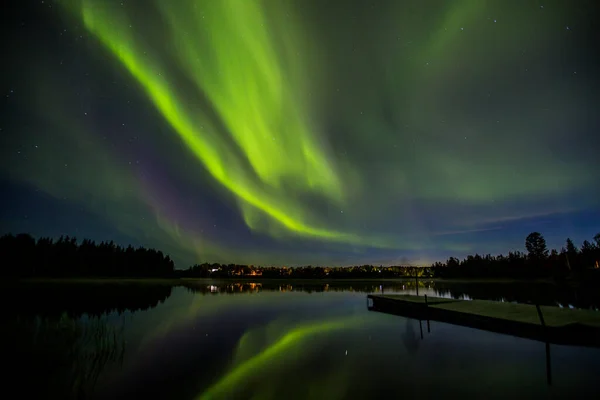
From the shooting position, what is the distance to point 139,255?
164 metres

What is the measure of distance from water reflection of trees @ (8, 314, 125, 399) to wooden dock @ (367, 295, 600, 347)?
72.9ft

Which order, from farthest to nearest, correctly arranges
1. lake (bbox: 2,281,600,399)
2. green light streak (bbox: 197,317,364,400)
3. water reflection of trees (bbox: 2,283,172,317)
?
water reflection of trees (bbox: 2,283,172,317)
green light streak (bbox: 197,317,364,400)
lake (bbox: 2,281,600,399)

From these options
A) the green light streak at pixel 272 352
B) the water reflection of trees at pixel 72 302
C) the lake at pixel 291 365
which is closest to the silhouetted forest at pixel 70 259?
the water reflection of trees at pixel 72 302

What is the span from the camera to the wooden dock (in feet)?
62.2

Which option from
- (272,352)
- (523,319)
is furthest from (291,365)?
(523,319)

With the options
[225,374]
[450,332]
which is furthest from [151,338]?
[450,332]

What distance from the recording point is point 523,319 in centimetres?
2188

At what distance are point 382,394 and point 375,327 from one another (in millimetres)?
17381

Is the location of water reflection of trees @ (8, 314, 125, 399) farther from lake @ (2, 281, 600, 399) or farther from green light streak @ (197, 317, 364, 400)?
green light streak @ (197, 317, 364, 400)

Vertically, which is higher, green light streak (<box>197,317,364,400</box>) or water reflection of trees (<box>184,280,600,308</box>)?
water reflection of trees (<box>184,280,600,308</box>)

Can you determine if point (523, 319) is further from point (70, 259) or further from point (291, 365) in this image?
point (70, 259)

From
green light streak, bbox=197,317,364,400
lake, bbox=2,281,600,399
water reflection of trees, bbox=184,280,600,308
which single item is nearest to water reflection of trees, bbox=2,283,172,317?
lake, bbox=2,281,600,399

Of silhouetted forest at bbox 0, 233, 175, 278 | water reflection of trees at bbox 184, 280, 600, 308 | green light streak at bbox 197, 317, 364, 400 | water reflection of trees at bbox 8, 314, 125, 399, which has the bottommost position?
green light streak at bbox 197, 317, 364, 400

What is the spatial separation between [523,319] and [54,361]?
25.8 metres
